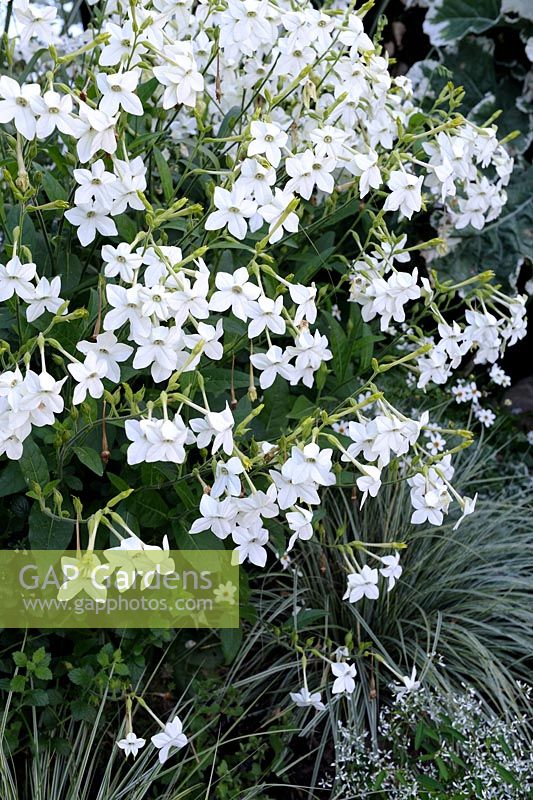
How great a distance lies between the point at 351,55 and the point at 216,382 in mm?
776

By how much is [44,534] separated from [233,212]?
695mm

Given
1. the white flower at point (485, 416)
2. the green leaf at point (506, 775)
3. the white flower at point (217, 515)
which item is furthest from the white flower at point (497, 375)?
the white flower at point (217, 515)

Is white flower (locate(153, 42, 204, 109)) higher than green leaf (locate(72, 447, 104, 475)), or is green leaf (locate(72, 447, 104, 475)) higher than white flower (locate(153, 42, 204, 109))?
white flower (locate(153, 42, 204, 109))

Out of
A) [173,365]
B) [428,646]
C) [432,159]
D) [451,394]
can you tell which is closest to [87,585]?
[173,365]

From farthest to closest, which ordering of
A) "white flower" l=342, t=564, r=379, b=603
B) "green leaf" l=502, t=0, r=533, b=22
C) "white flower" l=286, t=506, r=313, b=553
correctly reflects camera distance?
"green leaf" l=502, t=0, r=533, b=22 < "white flower" l=342, t=564, r=379, b=603 < "white flower" l=286, t=506, r=313, b=553

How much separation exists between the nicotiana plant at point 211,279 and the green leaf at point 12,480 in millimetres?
63

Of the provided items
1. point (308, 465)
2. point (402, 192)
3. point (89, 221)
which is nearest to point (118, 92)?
point (89, 221)

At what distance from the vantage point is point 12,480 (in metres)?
1.63

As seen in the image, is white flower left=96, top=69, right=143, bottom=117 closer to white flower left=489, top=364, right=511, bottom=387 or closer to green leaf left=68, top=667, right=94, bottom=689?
green leaf left=68, top=667, right=94, bottom=689

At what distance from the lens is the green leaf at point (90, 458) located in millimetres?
1533

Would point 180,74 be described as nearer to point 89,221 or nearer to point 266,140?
point 266,140

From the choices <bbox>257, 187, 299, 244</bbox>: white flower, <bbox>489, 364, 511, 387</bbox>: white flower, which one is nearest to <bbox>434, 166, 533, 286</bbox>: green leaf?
<bbox>489, 364, 511, 387</bbox>: white flower

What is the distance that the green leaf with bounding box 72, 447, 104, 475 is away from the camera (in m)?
1.53

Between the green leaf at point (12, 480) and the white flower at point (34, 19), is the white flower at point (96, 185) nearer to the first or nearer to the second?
the white flower at point (34, 19)
